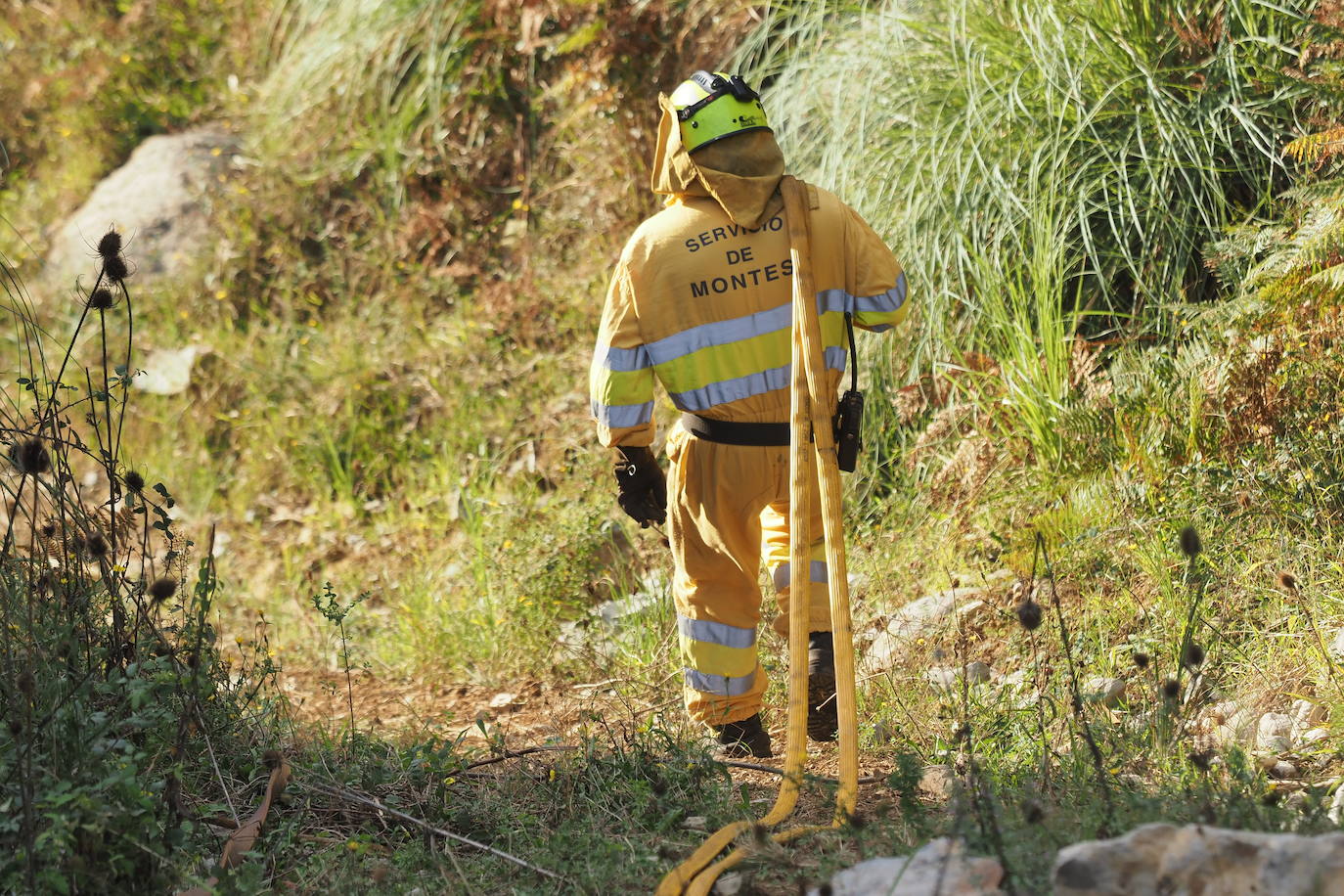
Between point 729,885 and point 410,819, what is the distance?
790 mm

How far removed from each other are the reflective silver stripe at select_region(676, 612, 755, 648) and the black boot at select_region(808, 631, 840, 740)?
19 centimetres

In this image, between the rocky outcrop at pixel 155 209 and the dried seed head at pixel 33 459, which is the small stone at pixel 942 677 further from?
the rocky outcrop at pixel 155 209

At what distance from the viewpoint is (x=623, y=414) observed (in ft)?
11.2

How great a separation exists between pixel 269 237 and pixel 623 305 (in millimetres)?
5444

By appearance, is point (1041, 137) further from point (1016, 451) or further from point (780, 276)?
point (780, 276)

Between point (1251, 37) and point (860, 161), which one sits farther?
point (860, 161)

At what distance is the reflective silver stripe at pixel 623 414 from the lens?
3412mm

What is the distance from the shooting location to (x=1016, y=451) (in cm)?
466

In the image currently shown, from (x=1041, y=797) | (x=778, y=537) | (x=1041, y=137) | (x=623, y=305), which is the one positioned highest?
(x=1041, y=137)

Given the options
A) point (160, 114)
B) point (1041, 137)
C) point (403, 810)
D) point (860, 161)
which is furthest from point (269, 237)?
point (403, 810)

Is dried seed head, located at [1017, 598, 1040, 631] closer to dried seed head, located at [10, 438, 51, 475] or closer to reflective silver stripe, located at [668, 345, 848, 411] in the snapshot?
reflective silver stripe, located at [668, 345, 848, 411]

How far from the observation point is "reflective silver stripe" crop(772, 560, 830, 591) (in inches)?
142

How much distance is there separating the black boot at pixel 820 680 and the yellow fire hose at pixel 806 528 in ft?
1.55

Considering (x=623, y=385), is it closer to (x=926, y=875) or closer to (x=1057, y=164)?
(x=926, y=875)
